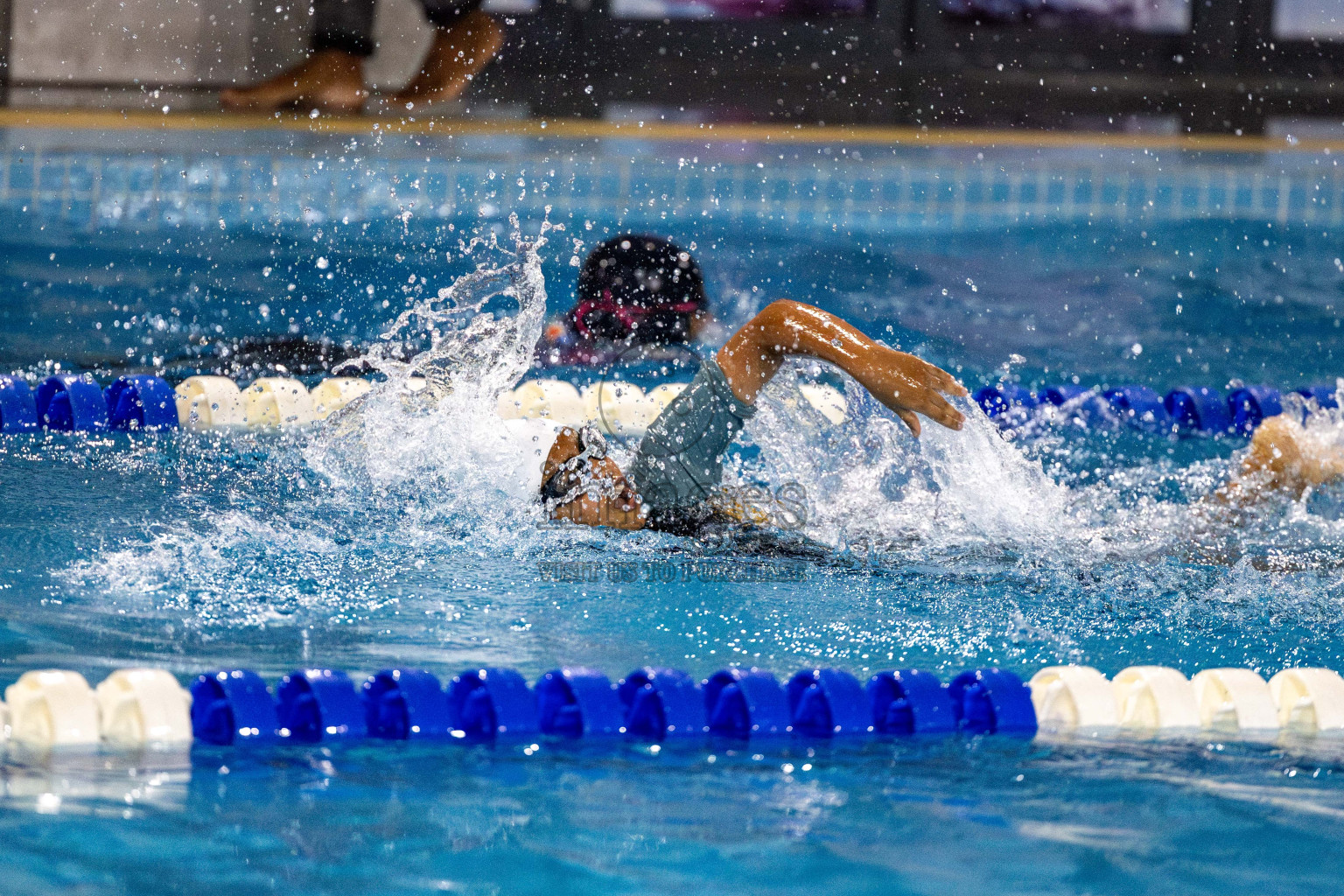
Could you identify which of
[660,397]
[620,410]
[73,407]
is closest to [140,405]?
[73,407]

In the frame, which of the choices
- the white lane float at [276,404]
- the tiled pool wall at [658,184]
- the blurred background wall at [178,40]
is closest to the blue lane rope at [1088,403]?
the white lane float at [276,404]

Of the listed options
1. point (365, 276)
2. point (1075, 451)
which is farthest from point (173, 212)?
point (1075, 451)

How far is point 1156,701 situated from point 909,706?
1.16 feet

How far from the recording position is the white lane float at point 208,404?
3.81 metres

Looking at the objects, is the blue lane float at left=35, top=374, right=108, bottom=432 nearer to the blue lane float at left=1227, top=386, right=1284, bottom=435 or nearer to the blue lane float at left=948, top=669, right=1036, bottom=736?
the blue lane float at left=948, top=669, right=1036, bottom=736

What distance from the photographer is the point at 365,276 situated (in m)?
5.52

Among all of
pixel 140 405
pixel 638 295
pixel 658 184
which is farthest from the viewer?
pixel 658 184

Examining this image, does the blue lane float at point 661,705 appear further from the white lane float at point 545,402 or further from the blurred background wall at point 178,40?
the blurred background wall at point 178,40

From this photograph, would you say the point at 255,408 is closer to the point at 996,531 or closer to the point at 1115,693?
the point at 996,531

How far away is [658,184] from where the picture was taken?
6.08m

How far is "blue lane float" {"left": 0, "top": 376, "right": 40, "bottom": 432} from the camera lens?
3.59 m

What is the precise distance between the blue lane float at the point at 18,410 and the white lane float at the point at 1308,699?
9.02 ft

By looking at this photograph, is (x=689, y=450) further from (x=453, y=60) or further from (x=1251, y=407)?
(x=453, y=60)

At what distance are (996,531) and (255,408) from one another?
1989 millimetres
